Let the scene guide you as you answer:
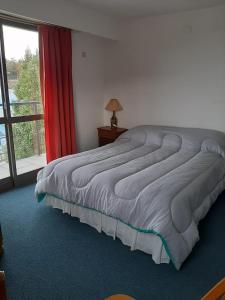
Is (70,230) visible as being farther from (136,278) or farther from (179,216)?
(179,216)

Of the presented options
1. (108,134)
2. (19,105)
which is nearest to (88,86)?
(108,134)

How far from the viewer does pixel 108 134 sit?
4297 millimetres

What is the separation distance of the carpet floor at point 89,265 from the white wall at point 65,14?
2337mm

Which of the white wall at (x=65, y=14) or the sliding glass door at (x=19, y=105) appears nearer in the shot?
the white wall at (x=65, y=14)

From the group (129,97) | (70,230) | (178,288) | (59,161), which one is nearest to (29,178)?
(59,161)

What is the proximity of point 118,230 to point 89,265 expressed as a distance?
0.41m

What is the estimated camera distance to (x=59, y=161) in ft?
9.26

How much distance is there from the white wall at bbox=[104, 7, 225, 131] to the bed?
591 millimetres

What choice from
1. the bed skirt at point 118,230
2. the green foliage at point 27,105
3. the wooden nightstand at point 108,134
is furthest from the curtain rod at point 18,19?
the bed skirt at point 118,230

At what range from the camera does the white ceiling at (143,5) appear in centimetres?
319

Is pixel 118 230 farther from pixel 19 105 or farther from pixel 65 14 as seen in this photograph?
pixel 65 14

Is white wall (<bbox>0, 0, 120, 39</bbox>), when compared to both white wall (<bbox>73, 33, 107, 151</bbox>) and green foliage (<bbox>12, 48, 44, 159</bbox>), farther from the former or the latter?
green foliage (<bbox>12, 48, 44, 159</bbox>)

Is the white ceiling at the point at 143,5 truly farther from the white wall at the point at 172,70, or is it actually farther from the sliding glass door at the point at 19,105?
the sliding glass door at the point at 19,105

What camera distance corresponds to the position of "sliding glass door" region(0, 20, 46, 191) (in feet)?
10.9
